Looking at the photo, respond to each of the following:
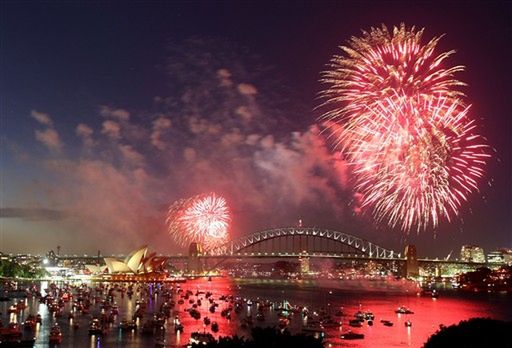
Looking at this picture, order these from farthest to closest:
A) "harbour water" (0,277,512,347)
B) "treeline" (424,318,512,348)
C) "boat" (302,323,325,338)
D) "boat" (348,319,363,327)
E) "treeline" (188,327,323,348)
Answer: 1. "boat" (348,319,363,327)
2. "boat" (302,323,325,338)
3. "harbour water" (0,277,512,347)
4. "treeline" (424,318,512,348)
5. "treeline" (188,327,323,348)

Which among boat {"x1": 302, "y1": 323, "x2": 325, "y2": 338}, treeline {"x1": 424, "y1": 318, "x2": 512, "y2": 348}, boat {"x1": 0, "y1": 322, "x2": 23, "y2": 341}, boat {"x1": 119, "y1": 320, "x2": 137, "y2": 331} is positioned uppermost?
treeline {"x1": 424, "y1": 318, "x2": 512, "y2": 348}

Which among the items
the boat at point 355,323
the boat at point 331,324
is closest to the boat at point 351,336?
the boat at point 331,324

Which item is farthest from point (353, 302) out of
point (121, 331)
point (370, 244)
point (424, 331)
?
point (370, 244)

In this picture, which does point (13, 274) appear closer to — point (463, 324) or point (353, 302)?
point (353, 302)

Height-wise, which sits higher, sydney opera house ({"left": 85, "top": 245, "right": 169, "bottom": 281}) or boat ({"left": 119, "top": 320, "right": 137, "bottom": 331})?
sydney opera house ({"left": 85, "top": 245, "right": 169, "bottom": 281})

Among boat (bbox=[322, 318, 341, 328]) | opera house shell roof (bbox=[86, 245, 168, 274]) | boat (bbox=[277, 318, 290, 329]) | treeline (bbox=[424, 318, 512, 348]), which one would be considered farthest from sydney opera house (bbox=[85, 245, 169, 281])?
treeline (bbox=[424, 318, 512, 348])

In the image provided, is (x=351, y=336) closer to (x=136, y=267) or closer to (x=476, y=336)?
(x=476, y=336)

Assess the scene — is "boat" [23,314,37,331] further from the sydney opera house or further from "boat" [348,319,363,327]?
the sydney opera house

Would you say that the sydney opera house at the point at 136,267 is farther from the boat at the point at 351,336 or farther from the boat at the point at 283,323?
the boat at the point at 351,336
